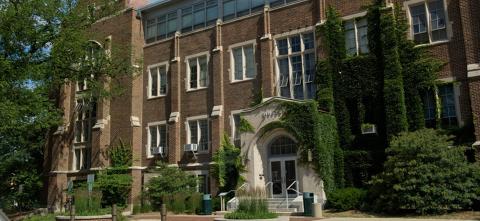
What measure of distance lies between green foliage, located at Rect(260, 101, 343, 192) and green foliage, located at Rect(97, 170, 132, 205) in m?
11.4

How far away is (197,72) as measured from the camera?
30234 mm

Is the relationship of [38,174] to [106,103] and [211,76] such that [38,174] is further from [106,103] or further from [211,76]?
[211,76]

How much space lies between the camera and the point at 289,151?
24609 mm

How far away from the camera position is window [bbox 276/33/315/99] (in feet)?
84.4

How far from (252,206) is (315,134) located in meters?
8.14

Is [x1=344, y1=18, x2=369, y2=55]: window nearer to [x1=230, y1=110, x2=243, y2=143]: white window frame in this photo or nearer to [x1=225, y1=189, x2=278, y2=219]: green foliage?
[x1=230, y1=110, x2=243, y2=143]: white window frame

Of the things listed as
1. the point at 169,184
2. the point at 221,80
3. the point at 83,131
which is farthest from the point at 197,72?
the point at 83,131

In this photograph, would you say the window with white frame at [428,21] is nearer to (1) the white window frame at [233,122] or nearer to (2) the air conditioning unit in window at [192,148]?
(1) the white window frame at [233,122]

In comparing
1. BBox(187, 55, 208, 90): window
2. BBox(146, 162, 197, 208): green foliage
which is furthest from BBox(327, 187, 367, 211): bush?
BBox(187, 55, 208, 90): window

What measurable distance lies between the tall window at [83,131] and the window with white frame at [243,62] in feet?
38.7

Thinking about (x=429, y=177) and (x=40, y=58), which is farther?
(x=40, y=58)

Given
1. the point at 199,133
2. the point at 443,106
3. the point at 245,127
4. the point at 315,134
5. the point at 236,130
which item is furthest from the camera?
the point at 199,133

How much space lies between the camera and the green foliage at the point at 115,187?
29489mm

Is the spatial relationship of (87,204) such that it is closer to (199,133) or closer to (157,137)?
(199,133)
